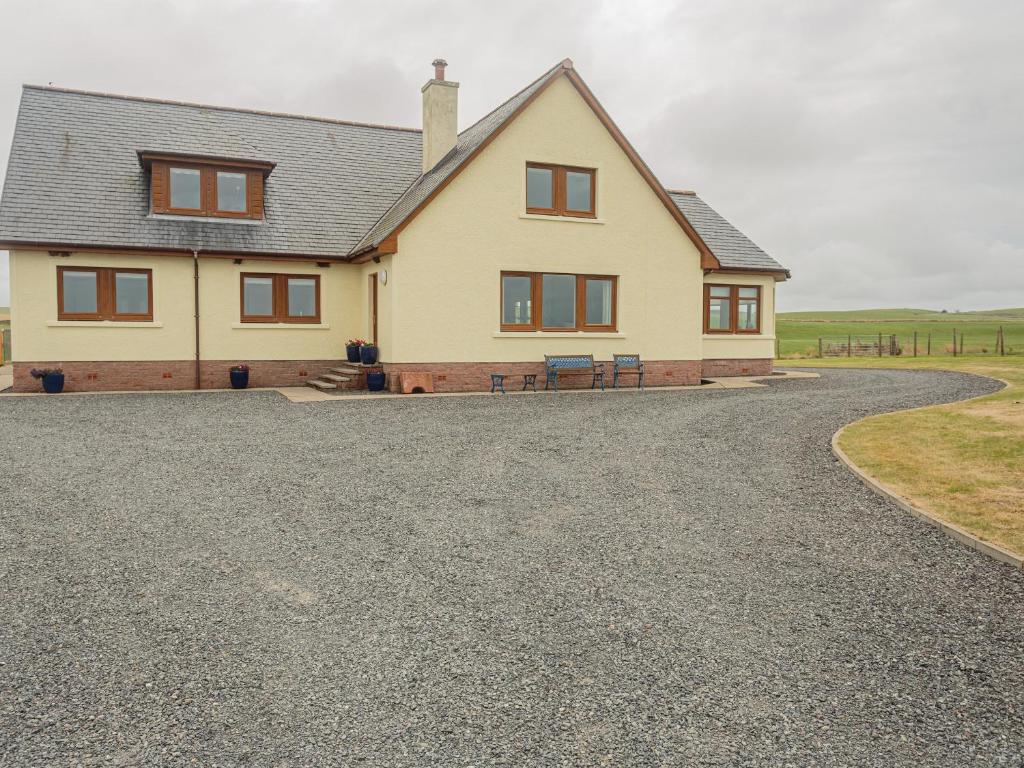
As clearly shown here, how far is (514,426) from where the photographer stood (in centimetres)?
1319

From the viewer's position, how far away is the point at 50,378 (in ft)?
60.8

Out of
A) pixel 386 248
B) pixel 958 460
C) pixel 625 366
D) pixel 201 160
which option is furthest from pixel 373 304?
pixel 958 460

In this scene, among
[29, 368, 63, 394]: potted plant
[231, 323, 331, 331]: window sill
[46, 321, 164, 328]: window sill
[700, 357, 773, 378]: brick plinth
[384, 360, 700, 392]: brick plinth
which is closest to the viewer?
[29, 368, 63, 394]: potted plant

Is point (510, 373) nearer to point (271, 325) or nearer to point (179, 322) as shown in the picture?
point (271, 325)

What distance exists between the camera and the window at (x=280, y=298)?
818 inches

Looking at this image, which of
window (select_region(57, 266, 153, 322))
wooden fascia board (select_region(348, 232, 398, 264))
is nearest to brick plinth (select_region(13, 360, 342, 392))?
window (select_region(57, 266, 153, 322))

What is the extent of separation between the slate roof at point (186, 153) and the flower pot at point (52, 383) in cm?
325

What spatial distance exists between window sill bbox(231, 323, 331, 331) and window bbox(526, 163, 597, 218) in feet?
21.7

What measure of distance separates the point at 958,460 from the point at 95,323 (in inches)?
745

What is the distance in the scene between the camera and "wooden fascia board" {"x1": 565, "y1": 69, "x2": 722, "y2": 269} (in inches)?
799

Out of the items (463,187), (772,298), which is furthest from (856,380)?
(463,187)

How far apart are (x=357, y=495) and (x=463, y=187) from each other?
13026 millimetres

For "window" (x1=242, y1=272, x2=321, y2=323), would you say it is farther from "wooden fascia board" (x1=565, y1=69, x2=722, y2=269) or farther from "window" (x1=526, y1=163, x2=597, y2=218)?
"wooden fascia board" (x1=565, y1=69, x2=722, y2=269)

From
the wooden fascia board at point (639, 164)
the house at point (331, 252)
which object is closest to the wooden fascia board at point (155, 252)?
the house at point (331, 252)
